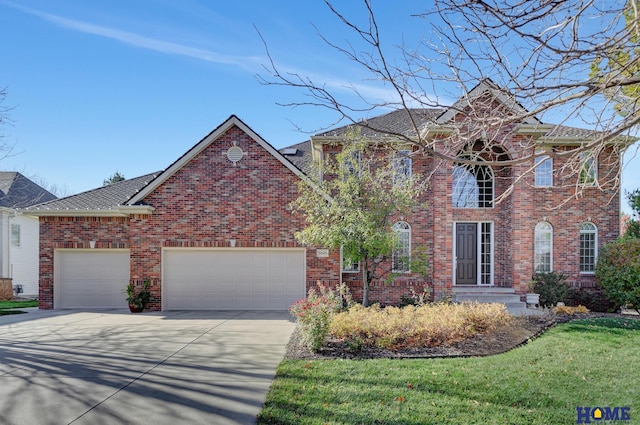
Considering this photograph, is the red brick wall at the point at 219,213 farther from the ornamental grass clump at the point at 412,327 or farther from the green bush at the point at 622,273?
the green bush at the point at 622,273

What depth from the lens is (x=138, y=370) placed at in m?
6.34

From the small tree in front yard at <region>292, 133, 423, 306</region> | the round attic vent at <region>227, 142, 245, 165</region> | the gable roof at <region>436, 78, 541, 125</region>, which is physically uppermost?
the round attic vent at <region>227, 142, 245, 165</region>

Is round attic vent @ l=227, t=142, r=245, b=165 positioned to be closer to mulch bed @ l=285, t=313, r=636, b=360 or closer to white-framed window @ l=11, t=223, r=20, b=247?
mulch bed @ l=285, t=313, r=636, b=360

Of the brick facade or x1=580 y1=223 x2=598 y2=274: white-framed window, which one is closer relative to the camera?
the brick facade

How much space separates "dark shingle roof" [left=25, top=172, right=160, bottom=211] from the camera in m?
13.7

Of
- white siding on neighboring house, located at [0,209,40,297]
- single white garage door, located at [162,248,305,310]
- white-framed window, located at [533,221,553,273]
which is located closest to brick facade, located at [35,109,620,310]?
single white garage door, located at [162,248,305,310]

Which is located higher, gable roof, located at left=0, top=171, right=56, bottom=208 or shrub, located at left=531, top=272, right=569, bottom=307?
gable roof, located at left=0, top=171, right=56, bottom=208

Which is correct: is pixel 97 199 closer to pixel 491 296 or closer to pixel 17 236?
pixel 17 236

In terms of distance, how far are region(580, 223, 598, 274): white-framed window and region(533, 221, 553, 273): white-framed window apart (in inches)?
48.4

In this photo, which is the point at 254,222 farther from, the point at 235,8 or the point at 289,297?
the point at 235,8

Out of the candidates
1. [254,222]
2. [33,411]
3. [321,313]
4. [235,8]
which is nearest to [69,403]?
[33,411]

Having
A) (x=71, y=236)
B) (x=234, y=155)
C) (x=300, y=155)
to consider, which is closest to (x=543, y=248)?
(x=300, y=155)

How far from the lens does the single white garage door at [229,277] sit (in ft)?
42.7

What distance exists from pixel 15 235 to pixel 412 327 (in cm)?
2295
